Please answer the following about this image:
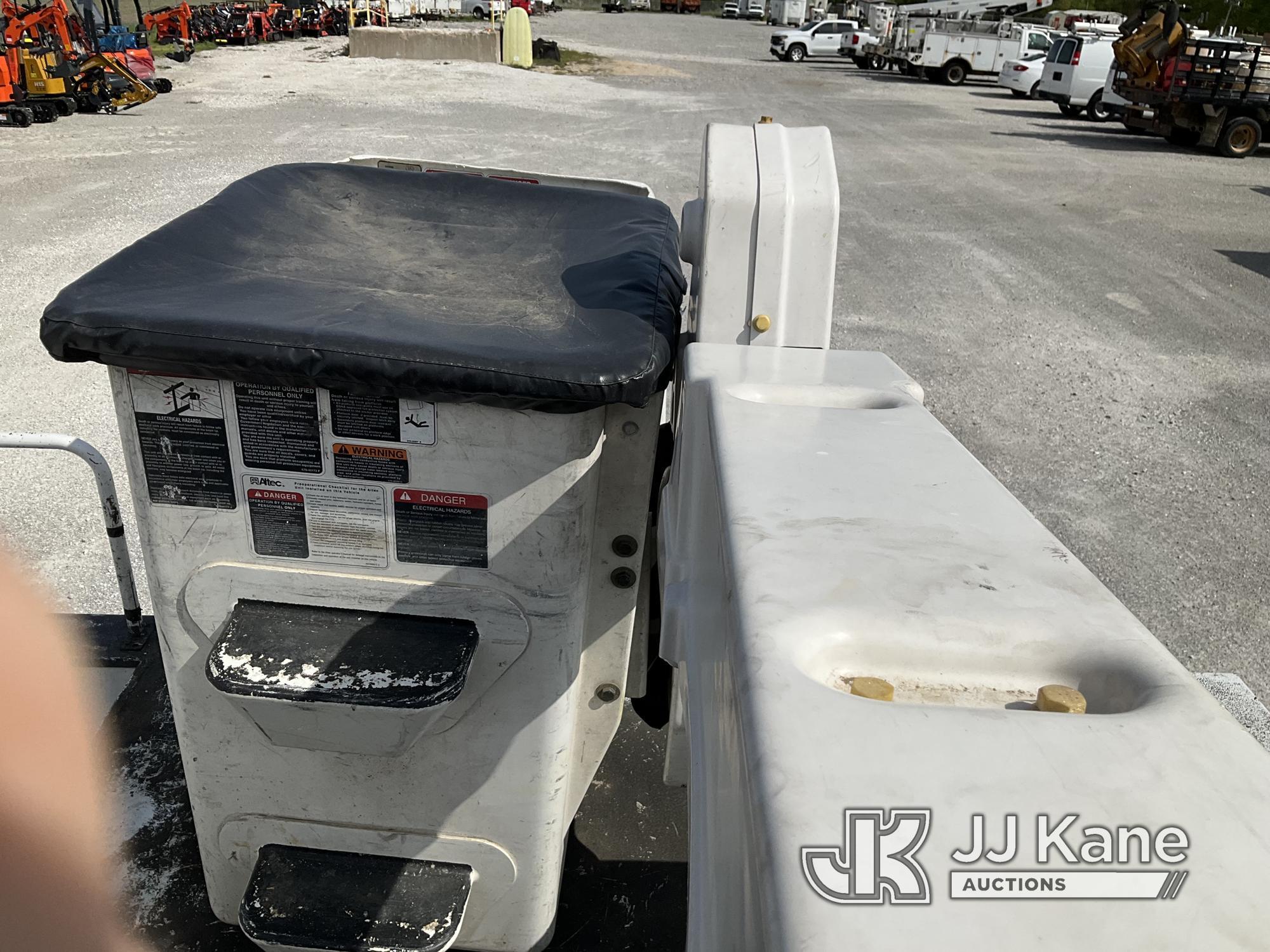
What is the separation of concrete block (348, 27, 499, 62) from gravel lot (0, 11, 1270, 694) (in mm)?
5789

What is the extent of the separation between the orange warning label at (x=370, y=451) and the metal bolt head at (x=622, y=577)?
575 millimetres

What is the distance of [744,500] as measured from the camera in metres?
1.17

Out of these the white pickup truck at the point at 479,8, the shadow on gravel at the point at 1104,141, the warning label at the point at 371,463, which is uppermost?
the white pickup truck at the point at 479,8

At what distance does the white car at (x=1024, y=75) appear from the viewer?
23.6 m

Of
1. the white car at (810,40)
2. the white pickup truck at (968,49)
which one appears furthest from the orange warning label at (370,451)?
the white car at (810,40)

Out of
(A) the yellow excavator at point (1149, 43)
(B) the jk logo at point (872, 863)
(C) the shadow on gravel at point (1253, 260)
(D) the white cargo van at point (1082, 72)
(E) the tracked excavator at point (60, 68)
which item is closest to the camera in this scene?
(B) the jk logo at point (872, 863)

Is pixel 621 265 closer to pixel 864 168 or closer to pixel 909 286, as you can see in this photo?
pixel 909 286

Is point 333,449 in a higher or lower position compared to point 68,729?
higher

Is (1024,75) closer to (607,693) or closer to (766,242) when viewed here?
(766,242)

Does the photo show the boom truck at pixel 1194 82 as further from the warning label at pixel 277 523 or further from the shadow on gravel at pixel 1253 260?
the warning label at pixel 277 523

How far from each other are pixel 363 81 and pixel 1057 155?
1430 centimetres

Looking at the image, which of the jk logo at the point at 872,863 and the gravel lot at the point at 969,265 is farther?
the gravel lot at the point at 969,265

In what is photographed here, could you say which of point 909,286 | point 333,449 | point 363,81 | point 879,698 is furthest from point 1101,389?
point 363,81

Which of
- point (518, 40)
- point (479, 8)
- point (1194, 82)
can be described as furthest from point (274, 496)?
point (479, 8)
